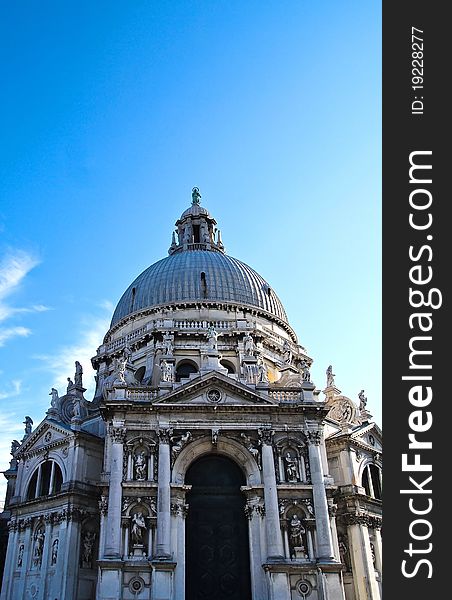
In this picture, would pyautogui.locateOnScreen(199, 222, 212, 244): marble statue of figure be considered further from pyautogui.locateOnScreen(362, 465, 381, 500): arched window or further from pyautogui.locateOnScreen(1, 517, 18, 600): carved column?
pyautogui.locateOnScreen(1, 517, 18, 600): carved column

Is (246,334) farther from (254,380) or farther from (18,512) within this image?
(18,512)

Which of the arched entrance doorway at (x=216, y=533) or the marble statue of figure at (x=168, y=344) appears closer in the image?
the arched entrance doorway at (x=216, y=533)

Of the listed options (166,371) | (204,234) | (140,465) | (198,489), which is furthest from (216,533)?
(204,234)

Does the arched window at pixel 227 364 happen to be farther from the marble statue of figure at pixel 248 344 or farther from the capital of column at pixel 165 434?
the capital of column at pixel 165 434

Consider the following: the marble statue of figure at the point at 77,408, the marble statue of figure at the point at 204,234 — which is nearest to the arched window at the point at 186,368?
the marble statue of figure at the point at 77,408

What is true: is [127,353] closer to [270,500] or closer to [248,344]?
[248,344]

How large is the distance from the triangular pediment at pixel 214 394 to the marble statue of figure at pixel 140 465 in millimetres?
2704

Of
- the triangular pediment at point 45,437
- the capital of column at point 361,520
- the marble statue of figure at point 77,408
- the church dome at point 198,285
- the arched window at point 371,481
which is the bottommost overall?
the capital of column at point 361,520

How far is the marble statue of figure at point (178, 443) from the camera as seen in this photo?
29.0 m

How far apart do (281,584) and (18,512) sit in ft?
54.3

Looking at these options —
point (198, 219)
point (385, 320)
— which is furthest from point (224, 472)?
point (198, 219)

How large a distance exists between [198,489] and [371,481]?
1243 cm

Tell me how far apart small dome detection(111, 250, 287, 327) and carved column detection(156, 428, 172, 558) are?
44.5 ft

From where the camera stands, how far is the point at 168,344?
120 feet
